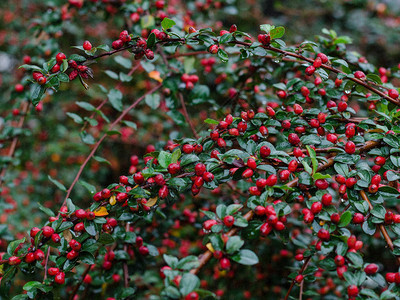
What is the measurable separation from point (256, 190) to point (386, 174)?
0.40m

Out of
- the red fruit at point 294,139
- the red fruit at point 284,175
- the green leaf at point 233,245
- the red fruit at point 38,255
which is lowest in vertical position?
the red fruit at point 38,255

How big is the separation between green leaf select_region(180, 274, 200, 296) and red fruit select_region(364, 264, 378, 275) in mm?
452

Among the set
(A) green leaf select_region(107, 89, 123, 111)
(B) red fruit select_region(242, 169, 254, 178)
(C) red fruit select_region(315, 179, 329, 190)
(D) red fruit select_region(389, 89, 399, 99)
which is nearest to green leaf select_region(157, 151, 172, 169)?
(B) red fruit select_region(242, 169, 254, 178)

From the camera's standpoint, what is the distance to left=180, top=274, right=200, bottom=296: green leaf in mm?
787

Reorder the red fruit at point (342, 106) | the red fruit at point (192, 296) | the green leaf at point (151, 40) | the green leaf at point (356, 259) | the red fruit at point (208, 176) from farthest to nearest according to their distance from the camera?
the red fruit at point (342, 106)
the green leaf at point (151, 40)
the red fruit at point (208, 176)
the green leaf at point (356, 259)
the red fruit at point (192, 296)

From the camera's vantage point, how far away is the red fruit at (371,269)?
0.91m

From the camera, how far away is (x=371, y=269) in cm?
91

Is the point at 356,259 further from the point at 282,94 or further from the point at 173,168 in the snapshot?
the point at 282,94

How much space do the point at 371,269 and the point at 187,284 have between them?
48 cm

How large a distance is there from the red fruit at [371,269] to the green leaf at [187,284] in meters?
0.45

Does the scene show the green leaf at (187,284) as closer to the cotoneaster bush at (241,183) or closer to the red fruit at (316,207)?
the cotoneaster bush at (241,183)

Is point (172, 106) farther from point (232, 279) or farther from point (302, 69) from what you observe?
point (232, 279)

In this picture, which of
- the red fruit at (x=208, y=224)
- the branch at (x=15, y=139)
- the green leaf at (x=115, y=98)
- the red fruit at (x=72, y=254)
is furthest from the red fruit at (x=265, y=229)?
the branch at (x=15, y=139)

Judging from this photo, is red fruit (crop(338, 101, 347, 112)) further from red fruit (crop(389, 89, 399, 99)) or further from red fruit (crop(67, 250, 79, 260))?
red fruit (crop(67, 250, 79, 260))
